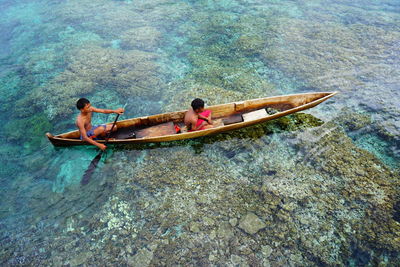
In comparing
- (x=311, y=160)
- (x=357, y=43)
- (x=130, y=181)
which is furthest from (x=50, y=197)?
(x=357, y=43)

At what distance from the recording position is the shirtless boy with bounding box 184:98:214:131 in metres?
5.92

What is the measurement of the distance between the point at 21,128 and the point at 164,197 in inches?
201

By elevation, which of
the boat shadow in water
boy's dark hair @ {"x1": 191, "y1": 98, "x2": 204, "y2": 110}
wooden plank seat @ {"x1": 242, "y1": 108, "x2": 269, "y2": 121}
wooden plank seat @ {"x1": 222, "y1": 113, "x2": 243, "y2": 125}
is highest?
boy's dark hair @ {"x1": 191, "y1": 98, "x2": 204, "y2": 110}

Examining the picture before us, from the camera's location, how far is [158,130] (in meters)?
6.58

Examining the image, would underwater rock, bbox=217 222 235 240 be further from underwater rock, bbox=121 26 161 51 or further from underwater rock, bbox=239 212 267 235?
underwater rock, bbox=121 26 161 51

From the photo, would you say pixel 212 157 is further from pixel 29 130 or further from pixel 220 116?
pixel 29 130

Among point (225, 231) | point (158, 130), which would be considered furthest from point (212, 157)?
point (225, 231)

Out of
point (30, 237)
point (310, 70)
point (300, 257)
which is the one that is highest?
point (310, 70)

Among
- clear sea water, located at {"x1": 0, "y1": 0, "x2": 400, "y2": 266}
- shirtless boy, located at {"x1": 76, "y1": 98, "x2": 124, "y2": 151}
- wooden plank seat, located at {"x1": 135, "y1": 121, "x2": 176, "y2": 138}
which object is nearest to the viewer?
clear sea water, located at {"x1": 0, "y1": 0, "x2": 400, "y2": 266}

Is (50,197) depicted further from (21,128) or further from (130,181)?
(21,128)

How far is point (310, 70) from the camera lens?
8.87 meters

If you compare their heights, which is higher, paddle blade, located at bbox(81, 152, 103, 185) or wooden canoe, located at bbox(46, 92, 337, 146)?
wooden canoe, located at bbox(46, 92, 337, 146)

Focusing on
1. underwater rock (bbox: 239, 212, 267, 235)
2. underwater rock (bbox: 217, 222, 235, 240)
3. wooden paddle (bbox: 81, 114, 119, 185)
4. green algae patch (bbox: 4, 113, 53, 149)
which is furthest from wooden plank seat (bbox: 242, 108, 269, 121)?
green algae patch (bbox: 4, 113, 53, 149)

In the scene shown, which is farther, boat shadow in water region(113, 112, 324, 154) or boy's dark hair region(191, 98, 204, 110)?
boat shadow in water region(113, 112, 324, 154)
